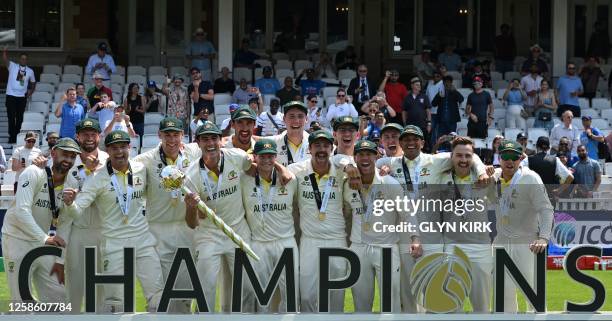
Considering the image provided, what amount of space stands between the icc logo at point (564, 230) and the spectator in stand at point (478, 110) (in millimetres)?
5656

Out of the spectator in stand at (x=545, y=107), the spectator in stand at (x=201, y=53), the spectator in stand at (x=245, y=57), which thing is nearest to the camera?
the spectator in stand at (x=545, y=107)

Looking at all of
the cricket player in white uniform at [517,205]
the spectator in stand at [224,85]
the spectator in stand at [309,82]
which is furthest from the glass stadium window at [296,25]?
the cricket player in white uniform at [517,205]

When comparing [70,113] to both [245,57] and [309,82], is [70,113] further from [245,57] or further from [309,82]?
[245,57]

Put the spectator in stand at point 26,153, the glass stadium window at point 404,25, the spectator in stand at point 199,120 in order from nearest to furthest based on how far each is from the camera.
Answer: the spectator in stand at point 26,153 < the spectator in stand at point 199,120 < the glass stadium window at point 404,25

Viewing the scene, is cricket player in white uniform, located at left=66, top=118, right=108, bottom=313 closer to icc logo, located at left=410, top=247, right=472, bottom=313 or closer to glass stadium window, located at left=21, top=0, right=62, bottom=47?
icc logo, located at left=410, top=247, right=472, bottom=313

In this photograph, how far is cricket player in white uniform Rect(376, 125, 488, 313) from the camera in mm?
10992

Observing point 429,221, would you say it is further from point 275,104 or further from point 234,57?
point 234,57

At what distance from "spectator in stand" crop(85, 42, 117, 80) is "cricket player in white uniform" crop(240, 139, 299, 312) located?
1183 cm

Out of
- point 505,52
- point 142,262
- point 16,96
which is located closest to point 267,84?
point 16,96

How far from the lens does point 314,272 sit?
10.9 m

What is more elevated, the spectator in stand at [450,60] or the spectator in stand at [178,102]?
the spectator in stand at [450,60]

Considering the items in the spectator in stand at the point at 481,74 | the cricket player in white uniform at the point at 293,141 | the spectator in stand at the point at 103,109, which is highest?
the spectator in stand at the point at 481,74

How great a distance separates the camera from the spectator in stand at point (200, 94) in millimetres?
20906

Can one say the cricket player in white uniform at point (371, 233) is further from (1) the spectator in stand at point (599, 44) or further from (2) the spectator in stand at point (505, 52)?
(1) the spectator in stand at point (599, 44)
